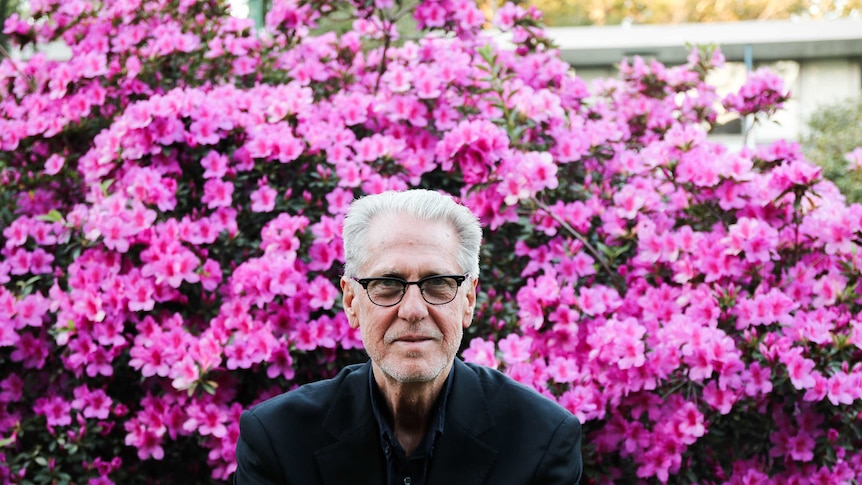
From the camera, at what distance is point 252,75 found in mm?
4066

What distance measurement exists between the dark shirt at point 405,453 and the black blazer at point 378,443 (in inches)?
0.6

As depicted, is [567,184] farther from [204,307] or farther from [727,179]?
[204,307]

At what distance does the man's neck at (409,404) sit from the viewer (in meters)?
2.02

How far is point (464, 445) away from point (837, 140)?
36.1 feet

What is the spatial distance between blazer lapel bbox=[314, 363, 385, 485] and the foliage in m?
7.55

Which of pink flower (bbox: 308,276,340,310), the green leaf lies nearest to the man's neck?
A: pink flower (bbox: 308,276,340,310)

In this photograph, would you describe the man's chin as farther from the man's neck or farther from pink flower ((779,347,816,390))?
pink flower ((779,347,816,390))

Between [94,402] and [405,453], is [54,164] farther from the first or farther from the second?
[405,453]

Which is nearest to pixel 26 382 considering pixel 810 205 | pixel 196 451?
pixel 196 451

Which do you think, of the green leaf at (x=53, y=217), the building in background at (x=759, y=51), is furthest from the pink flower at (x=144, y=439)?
the building in background at (x=759, y=51)

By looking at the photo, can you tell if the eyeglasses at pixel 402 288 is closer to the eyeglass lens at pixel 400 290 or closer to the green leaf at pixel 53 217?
the eyeglass lens at pixel 400 290

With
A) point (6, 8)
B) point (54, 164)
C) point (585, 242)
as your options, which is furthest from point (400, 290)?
point (6, 8)

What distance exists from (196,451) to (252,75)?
5.70 ft

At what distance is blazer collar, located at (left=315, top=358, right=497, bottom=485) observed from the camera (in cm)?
197
